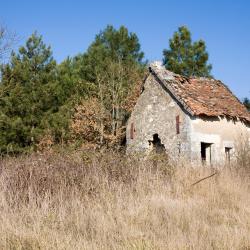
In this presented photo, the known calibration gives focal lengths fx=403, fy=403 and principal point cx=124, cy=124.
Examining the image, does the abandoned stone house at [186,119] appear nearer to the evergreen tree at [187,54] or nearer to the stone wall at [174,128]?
the stone wall at [174,128]

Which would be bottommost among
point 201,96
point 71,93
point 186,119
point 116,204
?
point 116,204

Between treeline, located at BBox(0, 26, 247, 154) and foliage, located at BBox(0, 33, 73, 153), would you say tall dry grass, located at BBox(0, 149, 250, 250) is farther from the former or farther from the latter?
foliage, located at BBox(0, 33, 73, 153)

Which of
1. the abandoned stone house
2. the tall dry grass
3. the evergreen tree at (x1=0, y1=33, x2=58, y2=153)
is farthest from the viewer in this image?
the evergreen tree at (x1=0, y1=33, x2=58, y2=153)

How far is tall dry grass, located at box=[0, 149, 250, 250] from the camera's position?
5216mm

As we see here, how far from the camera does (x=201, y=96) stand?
18.1 m

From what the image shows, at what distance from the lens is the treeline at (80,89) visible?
20.7m

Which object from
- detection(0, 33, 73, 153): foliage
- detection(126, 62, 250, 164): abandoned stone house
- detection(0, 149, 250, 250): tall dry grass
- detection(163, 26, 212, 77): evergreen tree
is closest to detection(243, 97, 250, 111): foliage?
detection(163, 26, 212, 77): evergreen tree

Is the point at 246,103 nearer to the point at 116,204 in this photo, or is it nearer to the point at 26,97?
the point at 26,97

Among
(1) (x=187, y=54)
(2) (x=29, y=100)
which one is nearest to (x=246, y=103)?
(1) (x=187, y=54)

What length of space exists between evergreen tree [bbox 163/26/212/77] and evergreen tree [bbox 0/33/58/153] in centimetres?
865

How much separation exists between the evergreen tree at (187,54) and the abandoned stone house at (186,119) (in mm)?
7066

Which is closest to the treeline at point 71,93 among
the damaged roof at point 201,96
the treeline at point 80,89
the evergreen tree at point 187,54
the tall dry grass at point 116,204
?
the treeline at point 80,89

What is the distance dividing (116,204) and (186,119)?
406 inches

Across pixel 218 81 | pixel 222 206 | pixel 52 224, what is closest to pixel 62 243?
pixel 52 224
